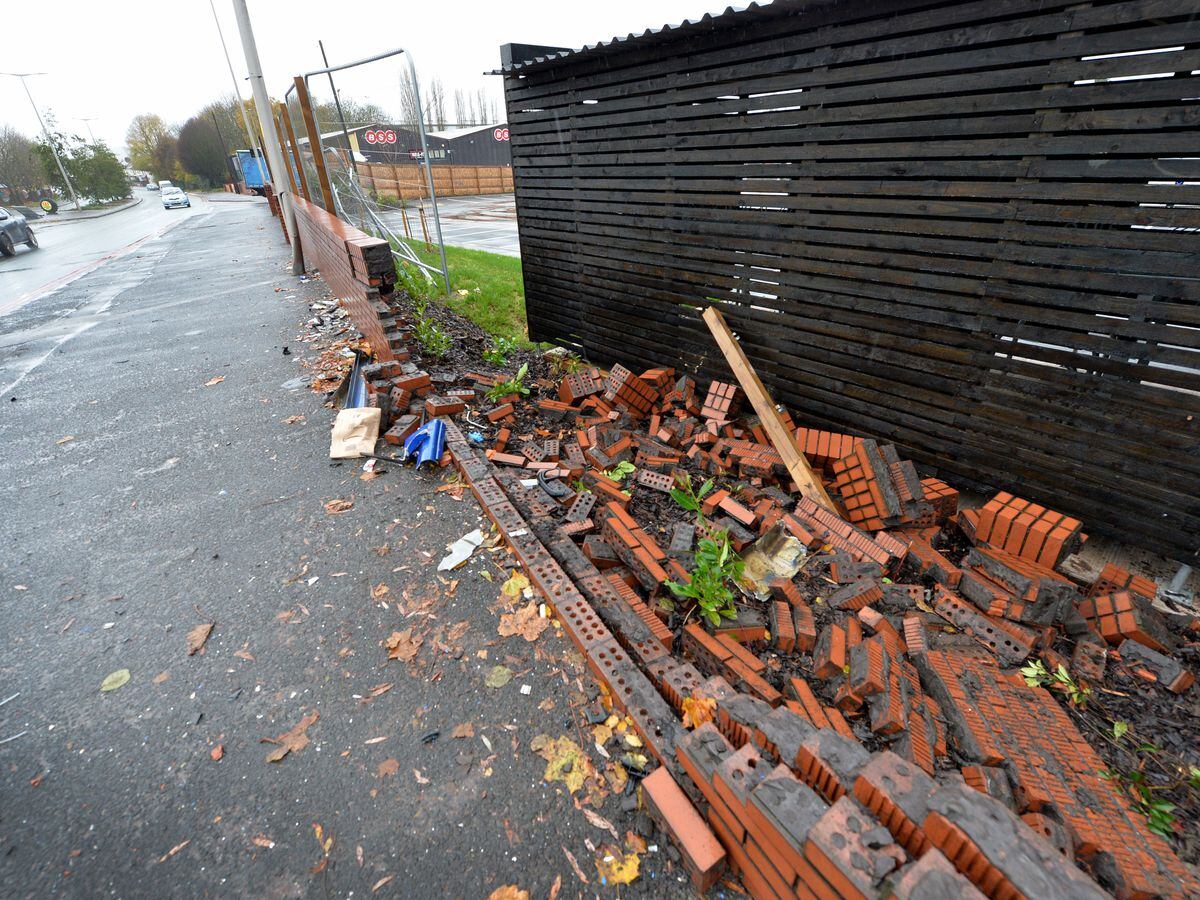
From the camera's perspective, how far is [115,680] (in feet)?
8.41

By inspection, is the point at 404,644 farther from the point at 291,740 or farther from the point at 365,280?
the point at 365,280

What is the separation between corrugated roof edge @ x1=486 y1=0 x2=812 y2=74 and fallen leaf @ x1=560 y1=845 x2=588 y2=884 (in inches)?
197

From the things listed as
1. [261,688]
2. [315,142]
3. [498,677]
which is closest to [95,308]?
[315,142]

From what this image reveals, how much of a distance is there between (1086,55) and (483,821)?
4731 mm

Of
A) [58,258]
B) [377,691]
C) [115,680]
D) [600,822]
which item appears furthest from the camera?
[58,258]

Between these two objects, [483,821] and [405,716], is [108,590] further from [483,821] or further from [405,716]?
[483,821]

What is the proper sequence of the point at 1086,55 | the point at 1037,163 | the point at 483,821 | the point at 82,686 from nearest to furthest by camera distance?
1. the point at 483,821
2. the point at 82,686
3. the point at 1086,55
4. the point at 1037,163

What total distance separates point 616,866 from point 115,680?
2.60 m

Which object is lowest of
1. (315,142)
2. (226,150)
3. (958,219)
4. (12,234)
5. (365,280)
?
(12,234)

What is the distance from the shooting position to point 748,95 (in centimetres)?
416

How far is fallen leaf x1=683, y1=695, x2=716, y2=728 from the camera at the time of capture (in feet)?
6.89

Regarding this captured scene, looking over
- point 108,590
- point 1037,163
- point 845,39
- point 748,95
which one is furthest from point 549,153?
point 108,590

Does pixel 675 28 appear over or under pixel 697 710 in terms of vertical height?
over

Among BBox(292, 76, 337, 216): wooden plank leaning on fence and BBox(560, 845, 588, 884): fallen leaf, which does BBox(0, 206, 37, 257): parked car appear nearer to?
BBox(292, 76, 337, 216): wooden plank leaning on fence
